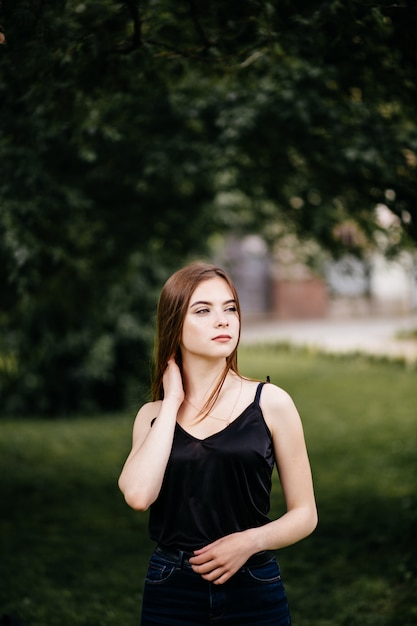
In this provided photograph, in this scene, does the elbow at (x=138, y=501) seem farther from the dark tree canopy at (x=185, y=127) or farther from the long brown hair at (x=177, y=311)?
the dark tree canopy at (x=185, y=127)

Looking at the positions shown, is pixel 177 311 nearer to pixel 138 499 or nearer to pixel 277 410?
pixel 277 410

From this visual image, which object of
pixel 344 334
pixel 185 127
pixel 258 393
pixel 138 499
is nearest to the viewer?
pixel 138 499

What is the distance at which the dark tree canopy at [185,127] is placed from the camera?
3.40 metres

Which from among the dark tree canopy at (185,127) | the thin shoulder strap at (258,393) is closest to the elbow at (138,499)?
the thin shoulder strap at (258,393)

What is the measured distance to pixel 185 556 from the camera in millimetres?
2244

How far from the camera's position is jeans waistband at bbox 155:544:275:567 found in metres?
2.24

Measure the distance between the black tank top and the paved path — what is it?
15468 millimetres

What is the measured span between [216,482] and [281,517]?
240 mm

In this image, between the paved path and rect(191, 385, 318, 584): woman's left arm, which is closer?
rect(191, 385, 318, 584): woman's left arm

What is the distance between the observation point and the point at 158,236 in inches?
295

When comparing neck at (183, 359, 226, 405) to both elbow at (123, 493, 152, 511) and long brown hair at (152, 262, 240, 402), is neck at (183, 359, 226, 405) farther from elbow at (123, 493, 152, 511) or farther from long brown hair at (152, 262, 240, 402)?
elbow at (123, 493, 152, 511)

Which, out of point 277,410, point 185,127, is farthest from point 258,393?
point 185,127

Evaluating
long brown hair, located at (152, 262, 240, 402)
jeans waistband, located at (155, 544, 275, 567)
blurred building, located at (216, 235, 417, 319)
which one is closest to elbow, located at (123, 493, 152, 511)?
jeans waistband, located at (155, 544, 275, 567)

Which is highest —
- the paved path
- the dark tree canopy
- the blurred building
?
the dark tree canopy
